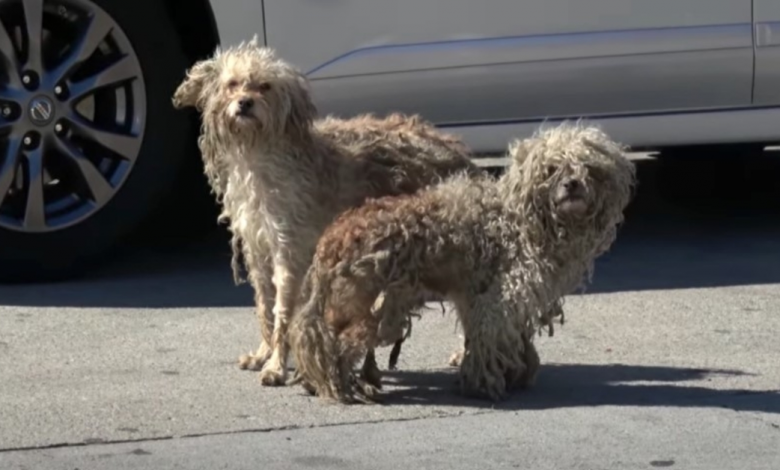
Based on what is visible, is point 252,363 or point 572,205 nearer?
point 572,205

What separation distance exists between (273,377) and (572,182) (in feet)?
4.09

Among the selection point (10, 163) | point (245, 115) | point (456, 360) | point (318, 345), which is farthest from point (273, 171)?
point (10, 163)

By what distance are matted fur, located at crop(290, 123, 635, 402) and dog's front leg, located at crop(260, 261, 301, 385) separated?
135mm

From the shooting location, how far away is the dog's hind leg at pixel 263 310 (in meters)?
6.16

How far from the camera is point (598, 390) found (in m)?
5.96

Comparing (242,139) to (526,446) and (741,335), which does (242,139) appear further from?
(741,335)

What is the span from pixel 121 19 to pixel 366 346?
91.8 inches

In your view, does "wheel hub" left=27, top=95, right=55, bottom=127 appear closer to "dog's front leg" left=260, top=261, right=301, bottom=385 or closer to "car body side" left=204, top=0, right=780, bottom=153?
"car body side" left=204, top=0, right=780, bottom=153

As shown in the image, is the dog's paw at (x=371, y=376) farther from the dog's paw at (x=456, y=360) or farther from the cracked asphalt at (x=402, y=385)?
the dog's paw at (x=456, y=360)

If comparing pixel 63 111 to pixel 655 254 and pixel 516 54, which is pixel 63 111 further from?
pixel 655 254

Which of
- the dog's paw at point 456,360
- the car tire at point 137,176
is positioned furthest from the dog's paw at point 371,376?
the car tire at point 137,176

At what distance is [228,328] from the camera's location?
6.79m

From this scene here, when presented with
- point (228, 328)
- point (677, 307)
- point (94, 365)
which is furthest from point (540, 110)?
point (94, 365)

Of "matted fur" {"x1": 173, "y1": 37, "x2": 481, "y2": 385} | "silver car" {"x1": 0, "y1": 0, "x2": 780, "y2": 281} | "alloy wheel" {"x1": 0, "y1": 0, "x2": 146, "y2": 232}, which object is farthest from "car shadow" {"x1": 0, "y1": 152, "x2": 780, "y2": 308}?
"matted fur" {"x1": 173, "y1": 37, "x2": 481, "y2": 385}
